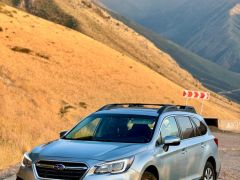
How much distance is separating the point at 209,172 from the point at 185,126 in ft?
3.77

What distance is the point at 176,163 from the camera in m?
9.20

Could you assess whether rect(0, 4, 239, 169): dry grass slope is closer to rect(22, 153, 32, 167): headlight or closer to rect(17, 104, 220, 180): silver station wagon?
rect(17, 104, 220, 180): silver station wagon

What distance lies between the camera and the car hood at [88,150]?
313 inches

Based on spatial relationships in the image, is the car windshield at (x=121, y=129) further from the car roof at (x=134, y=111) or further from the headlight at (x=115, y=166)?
the headlight at (x=115, y=166)

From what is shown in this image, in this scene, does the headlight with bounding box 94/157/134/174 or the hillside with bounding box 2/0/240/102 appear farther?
the hillside with bounding box 2/0/240/102

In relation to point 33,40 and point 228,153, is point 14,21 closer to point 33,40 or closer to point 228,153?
point 33,40

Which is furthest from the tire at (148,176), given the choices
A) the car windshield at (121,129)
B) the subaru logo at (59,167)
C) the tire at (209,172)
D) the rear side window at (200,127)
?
the rear side window at (200,127)

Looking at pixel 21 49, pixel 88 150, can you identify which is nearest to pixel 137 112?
pixel 88 150

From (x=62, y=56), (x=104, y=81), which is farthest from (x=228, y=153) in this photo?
(x=62, y=56)

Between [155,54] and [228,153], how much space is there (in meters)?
79.3

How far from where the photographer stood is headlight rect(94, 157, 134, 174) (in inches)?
306

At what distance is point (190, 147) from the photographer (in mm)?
9867

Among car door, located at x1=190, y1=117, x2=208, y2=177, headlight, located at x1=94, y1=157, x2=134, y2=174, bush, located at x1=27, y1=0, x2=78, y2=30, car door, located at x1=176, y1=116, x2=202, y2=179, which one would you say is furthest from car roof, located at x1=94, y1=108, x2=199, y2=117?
bush, located at x1=27, y1=0, x2=78, y2=30

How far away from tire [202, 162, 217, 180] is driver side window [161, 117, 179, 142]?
3.86ft
